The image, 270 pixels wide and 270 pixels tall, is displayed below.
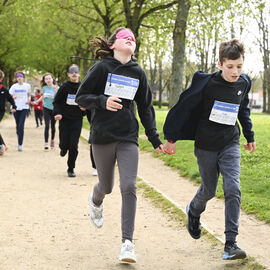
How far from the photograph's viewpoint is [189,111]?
486cm

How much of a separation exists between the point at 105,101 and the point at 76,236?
5.47ft

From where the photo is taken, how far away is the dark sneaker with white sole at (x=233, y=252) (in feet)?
14.5

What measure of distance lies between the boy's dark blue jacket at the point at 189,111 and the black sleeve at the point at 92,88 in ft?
2.25

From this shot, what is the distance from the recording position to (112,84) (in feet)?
15.6

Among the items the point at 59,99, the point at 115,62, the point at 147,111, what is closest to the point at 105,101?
the point at 115,62

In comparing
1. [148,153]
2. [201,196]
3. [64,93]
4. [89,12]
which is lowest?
[148,153]

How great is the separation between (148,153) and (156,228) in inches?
322

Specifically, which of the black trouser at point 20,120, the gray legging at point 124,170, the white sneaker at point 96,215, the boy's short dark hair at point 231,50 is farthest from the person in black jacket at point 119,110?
the black trouser at point 20,120

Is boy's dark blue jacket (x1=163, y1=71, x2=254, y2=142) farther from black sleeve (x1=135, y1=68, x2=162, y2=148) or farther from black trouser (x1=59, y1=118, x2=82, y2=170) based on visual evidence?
black trouser (x1=59, y1=118, x2=82, y2=170)

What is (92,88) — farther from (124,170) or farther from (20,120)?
(20,120)

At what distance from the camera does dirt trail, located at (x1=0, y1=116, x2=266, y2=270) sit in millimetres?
4629

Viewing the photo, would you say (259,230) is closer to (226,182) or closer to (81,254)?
(226,182)

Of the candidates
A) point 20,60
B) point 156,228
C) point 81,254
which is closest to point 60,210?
point 156,228

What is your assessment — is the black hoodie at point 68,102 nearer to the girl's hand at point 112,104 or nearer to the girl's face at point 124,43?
the girl's face at point 124,43
